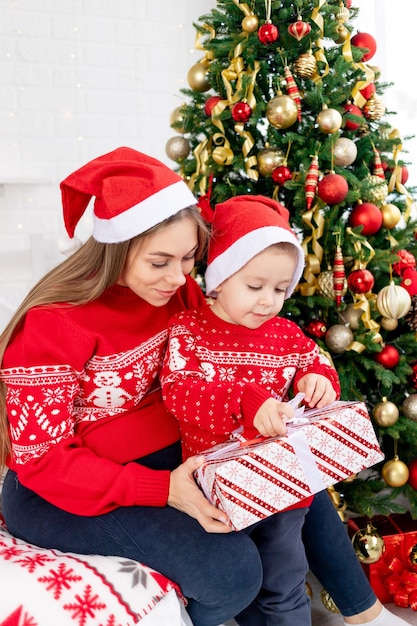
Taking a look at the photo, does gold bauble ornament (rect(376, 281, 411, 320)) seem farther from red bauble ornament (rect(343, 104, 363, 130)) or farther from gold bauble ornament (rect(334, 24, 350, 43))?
gold bauble ornament (rect(334, 24, 350, 43))

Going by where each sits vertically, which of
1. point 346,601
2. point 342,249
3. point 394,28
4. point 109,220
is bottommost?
point 346,601

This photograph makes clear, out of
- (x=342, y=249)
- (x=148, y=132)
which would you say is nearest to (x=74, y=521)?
(x=342, y=249)

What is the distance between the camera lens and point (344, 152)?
1779 mm

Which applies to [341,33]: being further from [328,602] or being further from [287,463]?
[328,602]

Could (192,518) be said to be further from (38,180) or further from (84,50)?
(84,50)

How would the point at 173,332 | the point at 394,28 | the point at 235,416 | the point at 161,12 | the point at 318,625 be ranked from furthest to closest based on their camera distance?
the point at 161,12 < the point at 394,28 < the point at 318,625 < the point at 173,332 < the point at 235,416

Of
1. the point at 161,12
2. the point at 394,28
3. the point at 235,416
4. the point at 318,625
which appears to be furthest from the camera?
the point at 161,12

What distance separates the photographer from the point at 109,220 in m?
1.33

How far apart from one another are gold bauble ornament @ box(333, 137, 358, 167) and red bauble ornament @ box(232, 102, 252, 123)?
26 cm

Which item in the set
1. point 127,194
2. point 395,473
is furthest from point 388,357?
point 127,194

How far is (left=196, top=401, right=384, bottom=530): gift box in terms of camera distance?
1.18 metres

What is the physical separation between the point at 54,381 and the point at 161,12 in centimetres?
276

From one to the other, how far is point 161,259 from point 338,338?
0.63 m

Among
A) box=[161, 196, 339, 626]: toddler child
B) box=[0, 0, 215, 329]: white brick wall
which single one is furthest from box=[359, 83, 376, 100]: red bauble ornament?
box=[0, 0, 215, 329]: white brick wall
